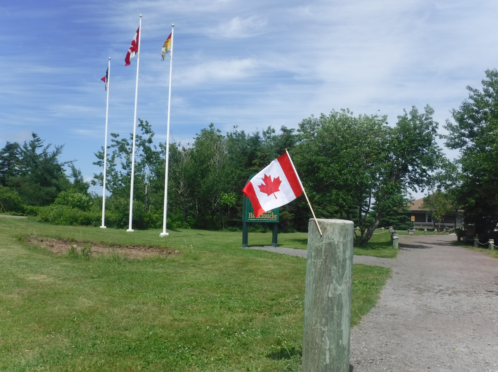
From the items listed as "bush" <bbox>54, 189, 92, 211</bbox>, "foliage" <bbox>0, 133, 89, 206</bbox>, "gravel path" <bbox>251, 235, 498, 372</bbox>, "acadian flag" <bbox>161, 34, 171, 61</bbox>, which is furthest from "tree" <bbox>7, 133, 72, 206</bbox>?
"gravel path" <bbox>251, 235, 498, 372</bbox>

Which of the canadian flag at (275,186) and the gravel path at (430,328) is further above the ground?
the canadian flag at (275,186)

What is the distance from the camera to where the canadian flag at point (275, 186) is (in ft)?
17.8

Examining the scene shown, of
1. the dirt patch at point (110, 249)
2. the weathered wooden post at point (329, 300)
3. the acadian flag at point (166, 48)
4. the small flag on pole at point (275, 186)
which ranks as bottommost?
the dirt patch at point (110, 249)

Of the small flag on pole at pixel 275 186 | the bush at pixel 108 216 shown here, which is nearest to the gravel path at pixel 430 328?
the small flag on pole at pixel 275 186

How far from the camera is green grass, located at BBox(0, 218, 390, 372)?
497 centimetres

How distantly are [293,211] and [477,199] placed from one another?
20.0 metres

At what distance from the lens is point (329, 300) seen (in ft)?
14.3

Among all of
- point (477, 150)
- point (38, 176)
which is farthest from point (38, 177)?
point (477, 150)

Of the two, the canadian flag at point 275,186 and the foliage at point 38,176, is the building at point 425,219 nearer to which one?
the foliage at point 38,176

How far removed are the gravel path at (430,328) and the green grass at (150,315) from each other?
50cm

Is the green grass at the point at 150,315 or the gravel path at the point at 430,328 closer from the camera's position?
the green grass at the point at 150,315

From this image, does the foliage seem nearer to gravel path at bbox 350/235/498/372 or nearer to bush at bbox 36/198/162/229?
bush at bbox 36/198/162/229

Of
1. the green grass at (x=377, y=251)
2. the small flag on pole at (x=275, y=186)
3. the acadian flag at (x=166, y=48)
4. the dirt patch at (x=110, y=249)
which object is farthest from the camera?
the acadian flag at (x=166, y=48)

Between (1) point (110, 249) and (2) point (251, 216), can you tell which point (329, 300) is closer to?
(1) point (110, 249)
